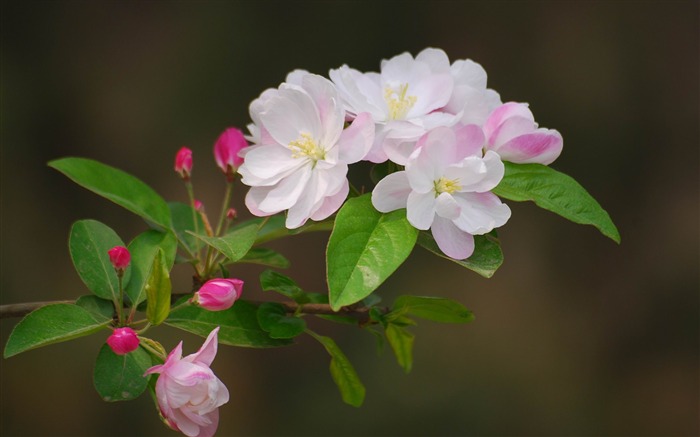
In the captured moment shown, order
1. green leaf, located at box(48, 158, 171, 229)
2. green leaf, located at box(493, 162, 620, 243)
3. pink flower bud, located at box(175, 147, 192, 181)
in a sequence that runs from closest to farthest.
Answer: green leaf, located at box(493, 162, 620, 243) → green leaf, located at box(48, 158, 171, 229) → pink flower bud, located at box(175, 147, 192, 181)

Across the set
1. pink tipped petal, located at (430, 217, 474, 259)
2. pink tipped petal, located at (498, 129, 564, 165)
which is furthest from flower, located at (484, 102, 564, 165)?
pink tipped petal, located at (430, 217, 474, 259)

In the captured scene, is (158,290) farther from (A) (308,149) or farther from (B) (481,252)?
(B) (481,252)

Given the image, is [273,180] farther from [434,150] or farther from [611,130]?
[611,130]

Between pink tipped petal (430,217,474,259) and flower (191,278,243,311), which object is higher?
pink tipped petal (430,217,474,259)

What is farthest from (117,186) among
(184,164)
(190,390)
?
(190,390)

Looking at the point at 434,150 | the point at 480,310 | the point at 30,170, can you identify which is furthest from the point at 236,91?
the point at 434,150

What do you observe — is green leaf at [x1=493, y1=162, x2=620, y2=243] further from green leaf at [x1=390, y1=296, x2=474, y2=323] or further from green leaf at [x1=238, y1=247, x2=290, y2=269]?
green leaf at [x1=238, y1=247, x2=290, y2=269]

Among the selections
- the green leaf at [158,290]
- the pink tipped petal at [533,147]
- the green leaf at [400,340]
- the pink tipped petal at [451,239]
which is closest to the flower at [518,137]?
the pink tipped petal at [533,147]
